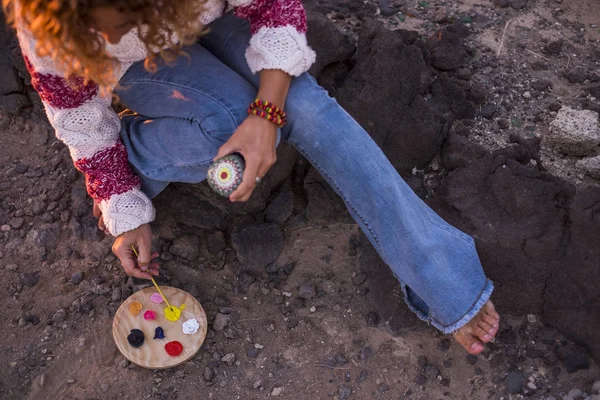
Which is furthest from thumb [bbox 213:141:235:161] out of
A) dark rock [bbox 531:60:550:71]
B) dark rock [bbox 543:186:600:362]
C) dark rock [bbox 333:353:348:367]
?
dark rock [bbox 531:60:550:71]

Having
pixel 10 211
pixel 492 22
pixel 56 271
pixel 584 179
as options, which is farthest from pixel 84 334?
pixel 492 22

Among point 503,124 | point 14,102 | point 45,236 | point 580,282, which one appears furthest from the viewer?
point 14,102

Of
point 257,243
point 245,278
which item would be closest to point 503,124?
point 257,243

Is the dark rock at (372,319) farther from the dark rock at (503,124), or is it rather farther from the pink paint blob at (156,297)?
the dark rock at (503,124)

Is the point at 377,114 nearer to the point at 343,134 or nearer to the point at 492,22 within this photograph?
the point at 343,134

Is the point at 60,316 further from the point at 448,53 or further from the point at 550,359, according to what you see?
the point at 448,53

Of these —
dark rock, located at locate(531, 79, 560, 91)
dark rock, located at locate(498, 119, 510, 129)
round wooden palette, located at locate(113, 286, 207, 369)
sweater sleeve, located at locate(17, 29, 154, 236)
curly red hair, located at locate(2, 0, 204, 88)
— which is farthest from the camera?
dark rock, located at locate(531, 79, 560, 91)

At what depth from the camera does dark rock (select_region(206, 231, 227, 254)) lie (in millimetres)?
2561

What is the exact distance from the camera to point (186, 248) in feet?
8.33

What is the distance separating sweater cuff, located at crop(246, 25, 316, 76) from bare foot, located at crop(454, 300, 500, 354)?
3.28 feet

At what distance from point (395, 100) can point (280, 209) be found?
0.67 metres

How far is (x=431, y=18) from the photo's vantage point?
319cm

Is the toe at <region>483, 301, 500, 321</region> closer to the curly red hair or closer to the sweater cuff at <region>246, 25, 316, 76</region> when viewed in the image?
the sweater cuff at <region>246, 25, 316, 76</region>

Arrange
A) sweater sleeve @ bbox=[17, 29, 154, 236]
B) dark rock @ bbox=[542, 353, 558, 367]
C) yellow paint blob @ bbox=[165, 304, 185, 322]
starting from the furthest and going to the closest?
1. yellow paint blob @ bbox=[165, 304, 185, 322]
2. dark rock @ bbox=[542, 353, 558, 367]
3. sweater sleeve @ bbox=[17, 29, 154, 236]
